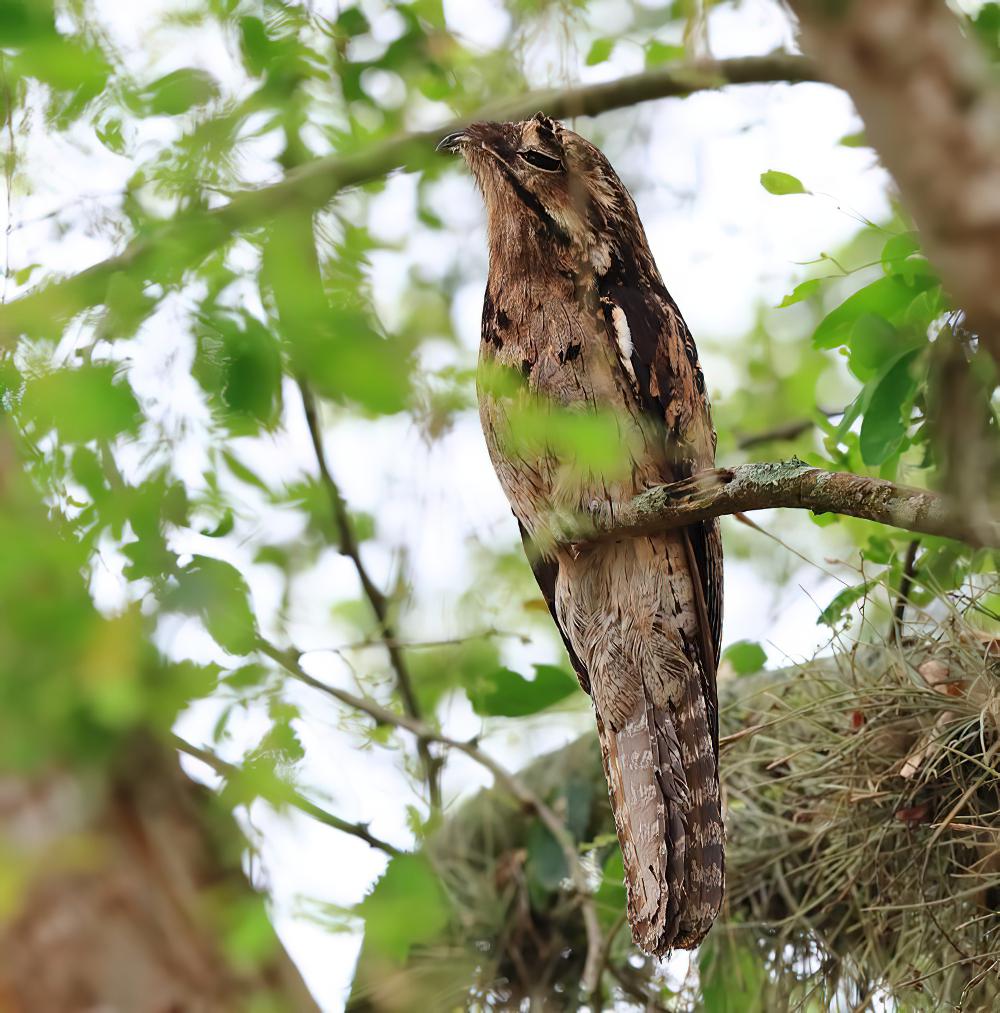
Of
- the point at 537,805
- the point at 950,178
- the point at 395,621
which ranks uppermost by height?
the point at 395,621

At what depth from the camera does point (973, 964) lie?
2.15 meters

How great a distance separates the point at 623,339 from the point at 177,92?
1308 mm

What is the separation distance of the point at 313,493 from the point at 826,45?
31.4 inches

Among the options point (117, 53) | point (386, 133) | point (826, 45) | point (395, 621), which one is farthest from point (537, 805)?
point (826, 45)

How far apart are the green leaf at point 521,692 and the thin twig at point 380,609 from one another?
0.15 m

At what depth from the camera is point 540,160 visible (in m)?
2.51

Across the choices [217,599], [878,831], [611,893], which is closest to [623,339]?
[878,831]

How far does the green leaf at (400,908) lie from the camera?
111 cm

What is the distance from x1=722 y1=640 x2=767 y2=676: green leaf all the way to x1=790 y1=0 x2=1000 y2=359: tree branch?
2286 mm

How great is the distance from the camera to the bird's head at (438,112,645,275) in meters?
2.50

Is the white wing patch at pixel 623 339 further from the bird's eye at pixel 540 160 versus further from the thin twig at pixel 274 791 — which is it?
the thin twig at pixel 274 791

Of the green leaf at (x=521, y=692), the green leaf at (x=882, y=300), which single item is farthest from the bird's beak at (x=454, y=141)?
the green leaf at (x=521, y=692)

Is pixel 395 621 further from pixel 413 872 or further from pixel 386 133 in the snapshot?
pixel 413 872

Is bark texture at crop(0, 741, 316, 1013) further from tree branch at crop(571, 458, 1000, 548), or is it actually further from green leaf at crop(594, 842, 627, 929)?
green leaf at crop(594, 842, 627, 929)
